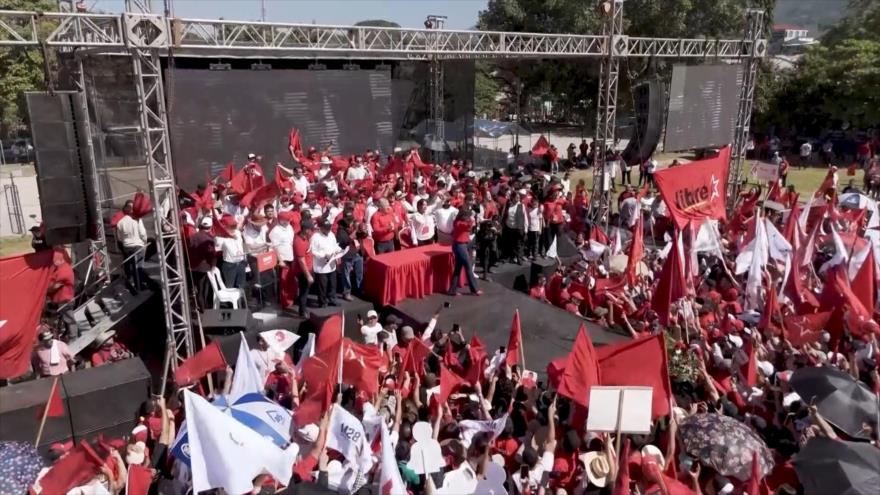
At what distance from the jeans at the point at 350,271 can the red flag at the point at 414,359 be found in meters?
3.80

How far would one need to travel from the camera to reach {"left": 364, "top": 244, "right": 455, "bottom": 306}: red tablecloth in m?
11.4

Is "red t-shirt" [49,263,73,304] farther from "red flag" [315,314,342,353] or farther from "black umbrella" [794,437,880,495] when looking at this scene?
"black umbrella" [794,437,880,495]

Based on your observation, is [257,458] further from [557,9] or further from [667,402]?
[557,9]

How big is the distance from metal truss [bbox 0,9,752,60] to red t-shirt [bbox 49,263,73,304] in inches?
120

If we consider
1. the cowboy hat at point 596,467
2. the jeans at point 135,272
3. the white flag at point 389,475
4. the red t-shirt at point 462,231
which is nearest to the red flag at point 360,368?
the white flag at point 389,475

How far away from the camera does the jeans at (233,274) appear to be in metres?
10.5

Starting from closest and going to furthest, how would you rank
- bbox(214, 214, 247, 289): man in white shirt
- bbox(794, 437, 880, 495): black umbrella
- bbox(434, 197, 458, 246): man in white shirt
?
1. bbox(794, 437, 880, 495): black umbrella
2. bbox(214, 214, 247, 289): man in white shirt
3. bbox(434, 197, 458, 246): man in white shirt

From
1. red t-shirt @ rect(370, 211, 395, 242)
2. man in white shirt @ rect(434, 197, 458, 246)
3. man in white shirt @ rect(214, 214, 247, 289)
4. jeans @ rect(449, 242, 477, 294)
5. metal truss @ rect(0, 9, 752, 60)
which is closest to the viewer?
metal truss @ rect(0, 9, 752, 60)

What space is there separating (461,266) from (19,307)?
255 inches

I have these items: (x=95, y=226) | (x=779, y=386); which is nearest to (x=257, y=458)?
(x=95, y=226)

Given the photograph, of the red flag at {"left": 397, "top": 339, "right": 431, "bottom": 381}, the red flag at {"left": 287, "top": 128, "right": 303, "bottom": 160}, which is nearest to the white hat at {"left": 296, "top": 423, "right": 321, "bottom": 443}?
the red flag at {"left": 397, "top": 339, "right": 431, "bottom": 381}

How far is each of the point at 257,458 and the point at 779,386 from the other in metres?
5.31

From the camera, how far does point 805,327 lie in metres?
8.88

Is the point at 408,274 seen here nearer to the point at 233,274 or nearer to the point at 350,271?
the point at 350,271
